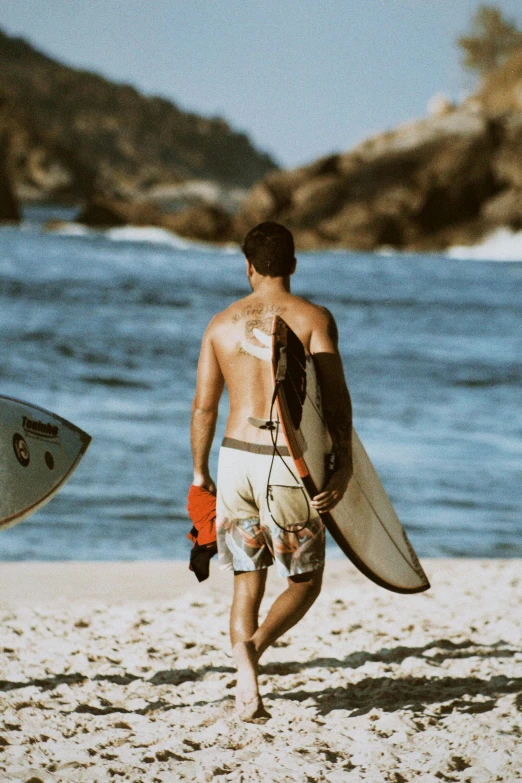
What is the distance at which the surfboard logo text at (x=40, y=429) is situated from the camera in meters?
4.19

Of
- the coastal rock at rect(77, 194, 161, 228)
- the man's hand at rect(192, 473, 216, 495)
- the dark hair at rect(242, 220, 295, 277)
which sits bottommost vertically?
the man's hand at rect(192, 473, 216, 495)

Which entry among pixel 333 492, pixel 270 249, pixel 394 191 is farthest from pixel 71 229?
pixel 333 492

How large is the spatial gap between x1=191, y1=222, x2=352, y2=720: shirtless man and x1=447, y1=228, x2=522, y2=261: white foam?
79.2 m

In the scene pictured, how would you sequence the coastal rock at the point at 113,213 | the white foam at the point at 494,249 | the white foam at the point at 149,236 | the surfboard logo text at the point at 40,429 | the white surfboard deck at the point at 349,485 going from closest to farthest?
the white surfboard deck at the point at 349,485 < the surfboard logo text at the point at 40,429 < the white foam at the point at 494,249 < the white foam at the point at 149,236 < the coastal rock at the point at 113,213

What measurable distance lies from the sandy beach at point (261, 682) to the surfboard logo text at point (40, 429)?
92 cm

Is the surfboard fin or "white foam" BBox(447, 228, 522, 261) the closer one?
the surfboard fin

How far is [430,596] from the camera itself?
611cm

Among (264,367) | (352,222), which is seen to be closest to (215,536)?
(264,367)

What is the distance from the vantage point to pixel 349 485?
412 cm

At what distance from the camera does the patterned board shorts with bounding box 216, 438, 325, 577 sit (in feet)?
12.3

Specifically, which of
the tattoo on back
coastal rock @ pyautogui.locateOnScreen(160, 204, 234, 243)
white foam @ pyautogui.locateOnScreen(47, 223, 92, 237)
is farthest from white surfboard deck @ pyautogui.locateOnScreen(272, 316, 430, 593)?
white foam @ pyautogui.locateOnScreen(47, 223, 92, 237)

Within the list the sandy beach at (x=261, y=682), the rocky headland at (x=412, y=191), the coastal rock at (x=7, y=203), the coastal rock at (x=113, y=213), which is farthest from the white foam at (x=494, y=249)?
the sandy beach at (x=261, y=682)

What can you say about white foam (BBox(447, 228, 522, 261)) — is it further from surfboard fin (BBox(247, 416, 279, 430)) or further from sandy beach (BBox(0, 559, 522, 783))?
surfboard fin (BBox(247, 416, 279, 430))

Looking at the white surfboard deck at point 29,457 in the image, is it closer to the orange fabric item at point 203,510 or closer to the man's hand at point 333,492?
the orange fabric item at point 203,510
